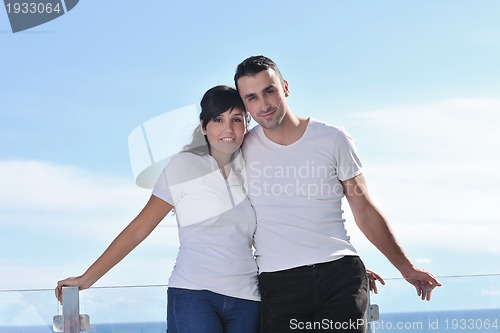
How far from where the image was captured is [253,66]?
2891 mm

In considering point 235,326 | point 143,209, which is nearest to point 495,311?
point 235,326

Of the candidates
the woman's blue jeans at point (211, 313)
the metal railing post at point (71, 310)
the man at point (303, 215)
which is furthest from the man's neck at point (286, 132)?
the metal railing post at point (71, 310)

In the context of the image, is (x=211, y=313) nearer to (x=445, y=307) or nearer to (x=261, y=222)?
(x=261, y=222)

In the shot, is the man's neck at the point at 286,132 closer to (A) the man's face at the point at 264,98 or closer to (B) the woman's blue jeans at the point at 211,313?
(A) the man's face at the point at 264,98

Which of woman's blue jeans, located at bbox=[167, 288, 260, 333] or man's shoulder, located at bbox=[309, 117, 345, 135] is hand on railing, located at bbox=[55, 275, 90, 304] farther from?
man's shoulder, located at bbox=[309, 117, 345, 135]

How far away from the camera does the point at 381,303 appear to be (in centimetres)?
329

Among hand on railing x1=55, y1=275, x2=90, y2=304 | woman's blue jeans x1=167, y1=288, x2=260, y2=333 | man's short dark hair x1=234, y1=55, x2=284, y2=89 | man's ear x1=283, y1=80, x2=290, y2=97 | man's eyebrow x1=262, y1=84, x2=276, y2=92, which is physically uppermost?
man's short dark hair x1=234, y1=55, x2=284, y2=89

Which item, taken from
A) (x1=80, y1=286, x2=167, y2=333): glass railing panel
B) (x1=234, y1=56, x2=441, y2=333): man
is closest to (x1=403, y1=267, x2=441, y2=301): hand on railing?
(x1=234, y1=56, x2=441, y2=333): man

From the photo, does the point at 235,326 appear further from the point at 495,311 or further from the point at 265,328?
the point at 495,311

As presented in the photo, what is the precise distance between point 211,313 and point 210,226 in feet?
0.99

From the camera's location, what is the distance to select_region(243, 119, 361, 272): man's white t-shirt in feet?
8.96

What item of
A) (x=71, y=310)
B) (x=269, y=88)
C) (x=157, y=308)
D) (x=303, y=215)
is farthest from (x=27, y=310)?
(x=269, y=88)

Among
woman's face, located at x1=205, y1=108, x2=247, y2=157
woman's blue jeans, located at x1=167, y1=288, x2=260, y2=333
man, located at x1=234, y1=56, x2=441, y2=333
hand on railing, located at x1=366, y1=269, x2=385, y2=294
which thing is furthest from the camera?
hand on railing, located at x1=366, y1=269, x2=385, y2=294

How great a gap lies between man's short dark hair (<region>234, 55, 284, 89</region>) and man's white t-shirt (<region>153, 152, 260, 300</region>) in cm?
35
